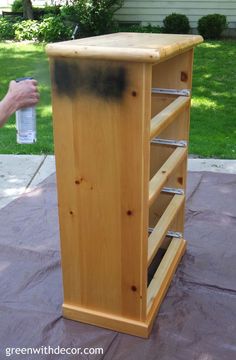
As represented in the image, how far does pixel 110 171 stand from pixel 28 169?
7.84 feet

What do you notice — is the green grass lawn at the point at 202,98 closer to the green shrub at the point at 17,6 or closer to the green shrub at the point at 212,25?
the green shrub at the point at 212,25

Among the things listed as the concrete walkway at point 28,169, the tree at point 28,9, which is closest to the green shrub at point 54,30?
the tree at point 28,9

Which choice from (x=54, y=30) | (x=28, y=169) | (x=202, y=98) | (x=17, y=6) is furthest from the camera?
(x=17, y=6)

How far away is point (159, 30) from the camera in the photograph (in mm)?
11297

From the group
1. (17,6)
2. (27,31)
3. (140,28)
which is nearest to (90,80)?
(27,31)

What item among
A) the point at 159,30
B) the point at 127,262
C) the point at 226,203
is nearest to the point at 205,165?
the point at 226,203

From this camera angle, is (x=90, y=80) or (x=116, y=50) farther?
(x=90, y=80)

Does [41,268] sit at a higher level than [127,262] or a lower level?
lower

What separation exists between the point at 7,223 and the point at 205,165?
1.94m

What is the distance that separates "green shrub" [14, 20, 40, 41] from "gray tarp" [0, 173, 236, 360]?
26.7ft

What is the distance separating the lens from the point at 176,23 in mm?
10922

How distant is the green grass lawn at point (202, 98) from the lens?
15.9ft

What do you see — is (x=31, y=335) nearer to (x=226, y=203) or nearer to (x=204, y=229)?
(x=204, y=229)

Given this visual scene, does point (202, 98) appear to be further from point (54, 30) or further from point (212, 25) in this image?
point (54, 30)
